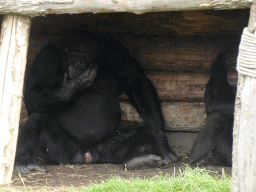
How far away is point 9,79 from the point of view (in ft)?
7.95

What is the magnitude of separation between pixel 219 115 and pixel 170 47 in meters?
0.94

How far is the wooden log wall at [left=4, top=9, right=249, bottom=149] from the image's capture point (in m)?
3.59

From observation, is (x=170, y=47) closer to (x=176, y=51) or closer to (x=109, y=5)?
(x=176, y=51)

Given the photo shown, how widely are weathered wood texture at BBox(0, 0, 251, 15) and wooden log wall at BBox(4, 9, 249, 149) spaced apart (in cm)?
133

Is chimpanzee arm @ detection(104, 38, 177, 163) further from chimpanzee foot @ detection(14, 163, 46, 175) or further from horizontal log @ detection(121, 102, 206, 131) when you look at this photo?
chimpanzee foot @ detection(14, 163, 46, 175)

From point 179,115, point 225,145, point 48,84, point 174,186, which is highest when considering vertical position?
point 48,84

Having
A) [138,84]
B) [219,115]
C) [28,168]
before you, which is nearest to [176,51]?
[138,84]

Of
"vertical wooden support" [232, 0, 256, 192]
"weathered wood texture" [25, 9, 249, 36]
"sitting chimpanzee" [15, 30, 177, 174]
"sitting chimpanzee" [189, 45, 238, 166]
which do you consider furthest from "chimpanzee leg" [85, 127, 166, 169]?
"vertical wooden support" [232, 0, 256, 192]

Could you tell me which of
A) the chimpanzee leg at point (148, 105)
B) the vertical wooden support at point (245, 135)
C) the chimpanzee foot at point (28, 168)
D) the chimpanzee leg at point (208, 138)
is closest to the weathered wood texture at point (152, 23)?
the chimpanzee leg at point (148, 105)

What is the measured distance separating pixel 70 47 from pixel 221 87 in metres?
1.40

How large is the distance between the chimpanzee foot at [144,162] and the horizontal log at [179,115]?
824 mm

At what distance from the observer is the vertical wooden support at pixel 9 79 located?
2.41 meters

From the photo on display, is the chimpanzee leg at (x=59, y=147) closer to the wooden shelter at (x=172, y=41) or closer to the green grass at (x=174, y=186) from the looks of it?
the wooden shelter at (x=172, y=41)

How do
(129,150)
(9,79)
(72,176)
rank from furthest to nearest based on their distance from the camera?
(129,150), (72,176), (9,79)
